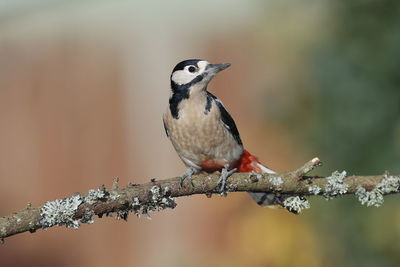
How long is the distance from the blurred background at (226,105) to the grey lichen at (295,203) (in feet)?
6.94

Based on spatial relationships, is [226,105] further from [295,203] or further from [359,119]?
[295,203]

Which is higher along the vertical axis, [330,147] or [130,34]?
[130,34]

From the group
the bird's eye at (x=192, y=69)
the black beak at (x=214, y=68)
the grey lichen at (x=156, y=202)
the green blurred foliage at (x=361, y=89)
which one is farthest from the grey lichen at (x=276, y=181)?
the green blurred foliage at (x=361, y=89)

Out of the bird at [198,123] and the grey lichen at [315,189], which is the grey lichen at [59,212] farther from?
the bird at [198,123]

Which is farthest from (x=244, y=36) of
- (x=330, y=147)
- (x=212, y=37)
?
(x=330, y=147)

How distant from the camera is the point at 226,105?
745cm

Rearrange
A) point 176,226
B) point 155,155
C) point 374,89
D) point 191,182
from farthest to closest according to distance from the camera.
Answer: point 155,155, point 176,226, point 374,89, point 191,182

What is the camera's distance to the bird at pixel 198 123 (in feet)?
12.6

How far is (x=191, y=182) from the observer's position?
296 cm

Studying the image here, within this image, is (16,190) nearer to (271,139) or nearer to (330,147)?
(271,139)

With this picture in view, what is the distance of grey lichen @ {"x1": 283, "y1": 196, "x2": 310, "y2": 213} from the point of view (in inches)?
115

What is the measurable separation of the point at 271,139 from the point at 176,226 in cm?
218

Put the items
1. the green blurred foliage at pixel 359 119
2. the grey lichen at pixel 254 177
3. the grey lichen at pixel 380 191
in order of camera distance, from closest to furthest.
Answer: the grey lichen at pixel 380 191 → the grey lichen at pixel 254 177 → the green blurred foliage at pixel 359 119

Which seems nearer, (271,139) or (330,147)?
(330,147)
